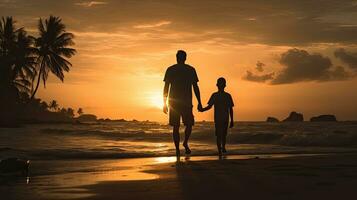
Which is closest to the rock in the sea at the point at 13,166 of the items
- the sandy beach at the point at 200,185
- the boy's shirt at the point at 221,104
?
the sandy beach at the point at 200,185

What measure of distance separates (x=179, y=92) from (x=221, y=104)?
2534 millimetres

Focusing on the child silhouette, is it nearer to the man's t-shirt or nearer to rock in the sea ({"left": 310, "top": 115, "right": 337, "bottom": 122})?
the man's t-shirt

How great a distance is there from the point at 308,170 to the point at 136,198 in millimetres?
3059

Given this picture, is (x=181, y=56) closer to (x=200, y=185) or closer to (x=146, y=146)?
(x=200, y=185)

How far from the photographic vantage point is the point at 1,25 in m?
52.8

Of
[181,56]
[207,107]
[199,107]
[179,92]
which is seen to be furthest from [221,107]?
[181,56]

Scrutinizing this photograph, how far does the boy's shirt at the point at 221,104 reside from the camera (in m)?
11.9

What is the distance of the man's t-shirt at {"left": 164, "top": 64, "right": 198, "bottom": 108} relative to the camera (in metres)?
9.66

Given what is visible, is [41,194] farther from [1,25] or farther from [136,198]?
[1,25]

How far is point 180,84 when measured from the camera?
9688mm

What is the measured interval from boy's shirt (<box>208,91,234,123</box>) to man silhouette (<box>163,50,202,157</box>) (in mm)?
2229

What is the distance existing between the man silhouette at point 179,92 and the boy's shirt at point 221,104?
87.8 inches

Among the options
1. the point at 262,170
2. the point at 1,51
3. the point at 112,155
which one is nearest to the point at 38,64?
the point at 1,51

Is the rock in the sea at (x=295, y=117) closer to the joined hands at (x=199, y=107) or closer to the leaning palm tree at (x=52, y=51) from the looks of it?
the leaning palm tree at (x=52, y=51)
